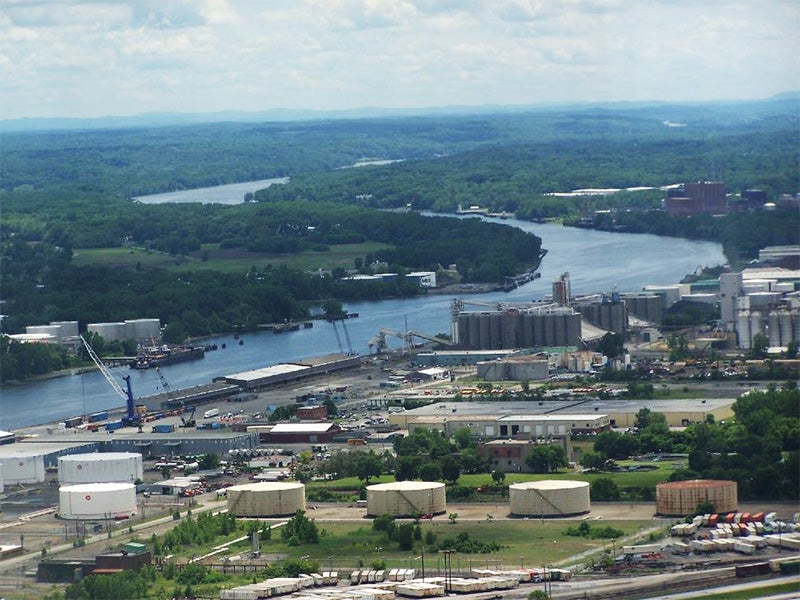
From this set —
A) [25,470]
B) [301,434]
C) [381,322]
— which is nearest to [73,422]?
[301,434]

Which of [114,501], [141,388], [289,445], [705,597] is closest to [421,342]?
[141,388]

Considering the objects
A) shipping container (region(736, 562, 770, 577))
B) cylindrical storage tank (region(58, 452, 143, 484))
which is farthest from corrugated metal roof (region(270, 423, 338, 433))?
shipping container (region(736, 562, 770, 577))

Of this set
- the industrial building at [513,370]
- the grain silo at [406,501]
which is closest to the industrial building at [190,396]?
the industrial building at [513,370]

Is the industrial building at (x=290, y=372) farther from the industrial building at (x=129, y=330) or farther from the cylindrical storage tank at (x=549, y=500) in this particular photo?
the cylindrical storage tank at (x=549, y=500)

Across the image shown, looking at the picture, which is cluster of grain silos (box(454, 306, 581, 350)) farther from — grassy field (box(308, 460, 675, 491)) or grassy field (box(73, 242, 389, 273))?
grassy field (box(73, 242, 389, 273))

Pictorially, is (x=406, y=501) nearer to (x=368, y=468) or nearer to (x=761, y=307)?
(x=368, y=468)
